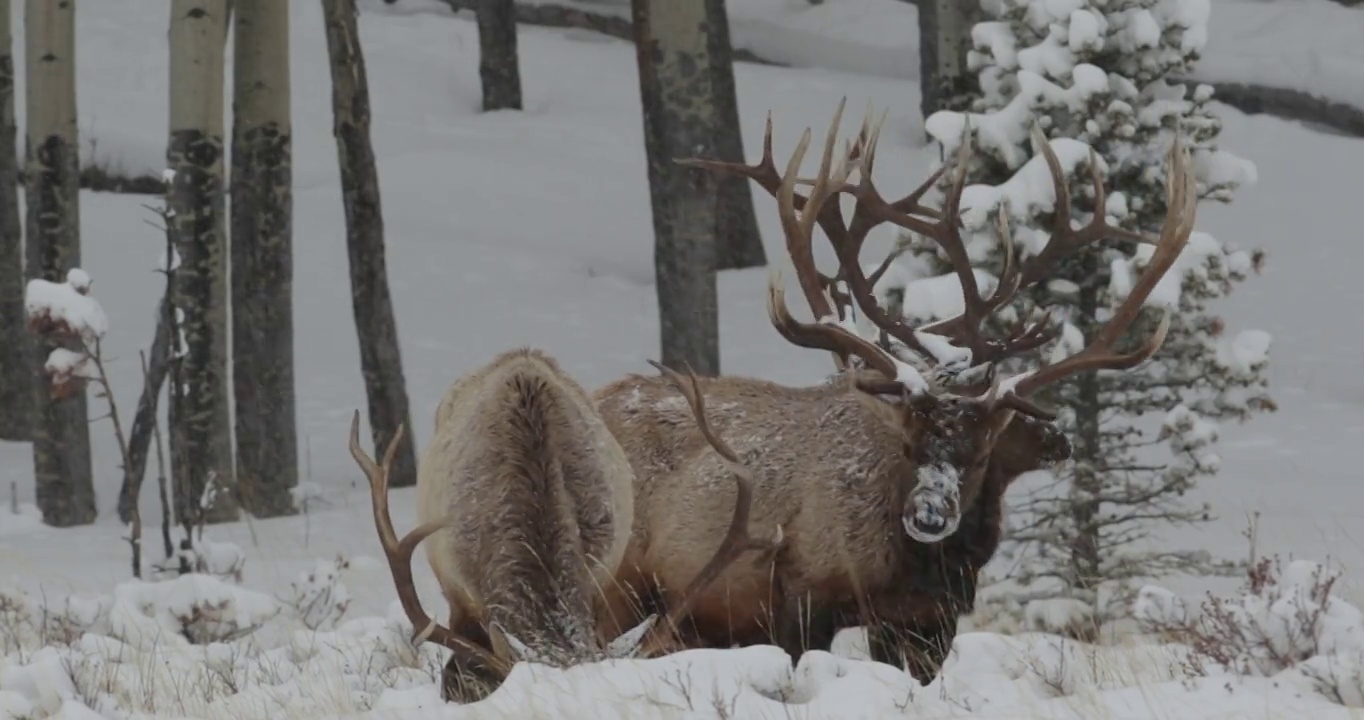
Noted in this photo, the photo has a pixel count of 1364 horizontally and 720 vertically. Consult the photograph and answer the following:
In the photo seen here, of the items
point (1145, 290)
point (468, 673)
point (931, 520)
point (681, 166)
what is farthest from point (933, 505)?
point (681, 166)

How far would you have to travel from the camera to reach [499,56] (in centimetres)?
2505

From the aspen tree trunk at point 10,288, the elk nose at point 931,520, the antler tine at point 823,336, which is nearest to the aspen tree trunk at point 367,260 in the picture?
the aspen tree trunk at point 10,288

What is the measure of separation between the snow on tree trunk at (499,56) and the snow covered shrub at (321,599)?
16.1 m

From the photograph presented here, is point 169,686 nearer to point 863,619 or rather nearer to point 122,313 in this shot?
point 863,619

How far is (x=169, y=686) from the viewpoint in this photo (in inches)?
270

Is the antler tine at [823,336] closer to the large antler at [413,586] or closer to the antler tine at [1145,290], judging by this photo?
the antler tine at [1145,290]

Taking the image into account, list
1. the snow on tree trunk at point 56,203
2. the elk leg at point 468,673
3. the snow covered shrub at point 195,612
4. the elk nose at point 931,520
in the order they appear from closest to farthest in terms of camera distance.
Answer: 1. the elk leg at point 468,673
2. the elk nose at point 931,520
3. the snow covered shrub at point 195,612
4. the snow on tree trunk at point 56,203

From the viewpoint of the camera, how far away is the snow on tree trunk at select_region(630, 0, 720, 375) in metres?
12.0

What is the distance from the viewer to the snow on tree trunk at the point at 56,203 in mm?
13352

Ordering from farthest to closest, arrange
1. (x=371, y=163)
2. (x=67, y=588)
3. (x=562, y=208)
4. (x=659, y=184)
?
(x=562, y=208) → (x=371, y=163) → (x=659, y=184) → (x=67, y=588)

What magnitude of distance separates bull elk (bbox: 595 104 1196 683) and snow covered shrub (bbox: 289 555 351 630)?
6.69 feet

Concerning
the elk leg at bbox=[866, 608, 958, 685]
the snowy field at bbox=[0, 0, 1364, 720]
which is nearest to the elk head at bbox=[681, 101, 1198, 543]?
the elk leg at bbox=[866, 608, 958, 685]

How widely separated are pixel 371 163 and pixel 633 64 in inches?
582

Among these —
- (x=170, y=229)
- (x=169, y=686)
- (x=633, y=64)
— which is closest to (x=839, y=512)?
(x=169, y=686)
